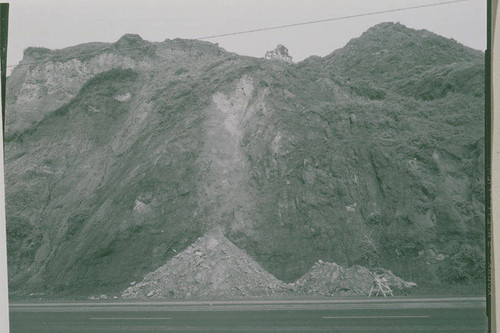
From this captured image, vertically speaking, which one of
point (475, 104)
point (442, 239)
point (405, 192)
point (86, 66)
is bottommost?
point (442, 239)

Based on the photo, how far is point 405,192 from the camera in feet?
84.1

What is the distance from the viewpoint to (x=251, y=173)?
91.0ft

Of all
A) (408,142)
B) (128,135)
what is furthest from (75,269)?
(408,142)

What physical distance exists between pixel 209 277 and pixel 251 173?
261 inches

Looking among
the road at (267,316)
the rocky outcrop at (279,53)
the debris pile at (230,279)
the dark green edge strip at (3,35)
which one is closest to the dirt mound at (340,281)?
the debris pile at (230,279)

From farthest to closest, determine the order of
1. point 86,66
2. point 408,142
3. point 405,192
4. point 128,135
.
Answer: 1. point 86,66
2. point 128,135
3. point 408,142
4. point 405,192

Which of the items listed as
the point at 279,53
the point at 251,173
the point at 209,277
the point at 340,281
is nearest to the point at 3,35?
the point at 209,277

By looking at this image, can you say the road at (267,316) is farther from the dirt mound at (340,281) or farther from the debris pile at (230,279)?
the dirt mound at (340,281)

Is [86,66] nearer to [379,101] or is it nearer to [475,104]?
[379,101]

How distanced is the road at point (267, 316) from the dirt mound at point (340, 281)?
281cm

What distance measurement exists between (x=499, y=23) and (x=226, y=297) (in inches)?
654

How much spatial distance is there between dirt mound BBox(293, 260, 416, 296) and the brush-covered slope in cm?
78

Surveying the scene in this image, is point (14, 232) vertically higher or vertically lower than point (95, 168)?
lower

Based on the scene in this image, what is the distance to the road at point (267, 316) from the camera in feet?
41.7
